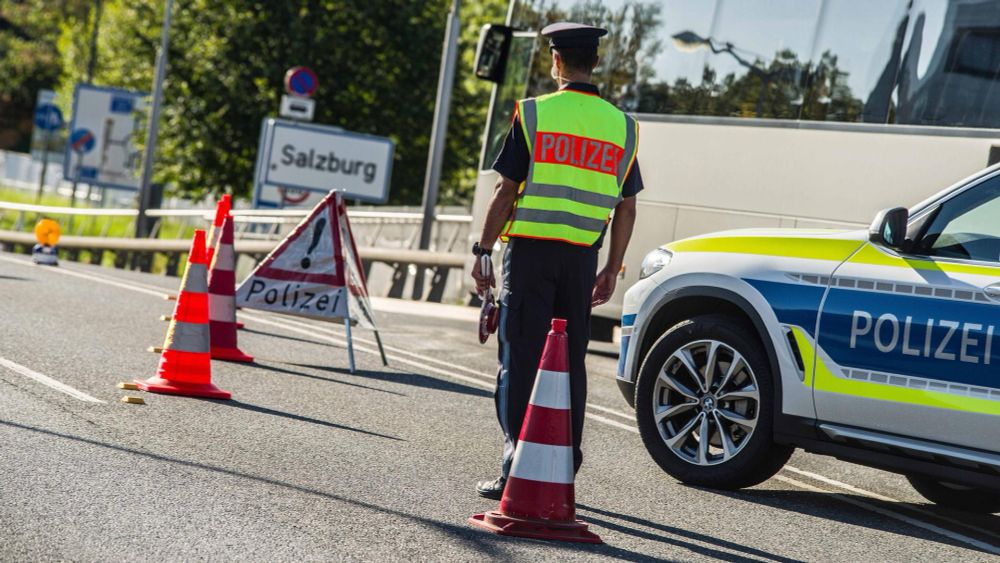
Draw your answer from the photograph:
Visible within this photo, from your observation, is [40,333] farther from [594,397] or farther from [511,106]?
[511,106]

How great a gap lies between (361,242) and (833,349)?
2694 centimetres

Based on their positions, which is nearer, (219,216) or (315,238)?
(315,238)

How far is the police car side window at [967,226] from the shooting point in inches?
268

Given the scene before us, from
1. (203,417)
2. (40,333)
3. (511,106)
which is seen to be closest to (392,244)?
(511,106)

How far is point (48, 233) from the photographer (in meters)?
22.2

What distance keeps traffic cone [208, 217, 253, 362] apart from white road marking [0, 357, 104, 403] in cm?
176

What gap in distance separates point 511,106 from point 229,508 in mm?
11167

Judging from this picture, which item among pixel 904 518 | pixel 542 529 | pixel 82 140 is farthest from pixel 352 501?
pixel 82 140

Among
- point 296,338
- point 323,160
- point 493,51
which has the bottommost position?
point 296,338

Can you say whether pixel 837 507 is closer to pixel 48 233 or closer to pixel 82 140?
pixel 48 233

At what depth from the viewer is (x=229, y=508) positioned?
5941mm

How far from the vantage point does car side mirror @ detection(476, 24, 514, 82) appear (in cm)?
1659

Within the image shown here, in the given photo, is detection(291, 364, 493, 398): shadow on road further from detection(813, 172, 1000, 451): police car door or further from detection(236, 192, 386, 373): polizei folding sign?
detection(813, 172, 1000, 451): police car door

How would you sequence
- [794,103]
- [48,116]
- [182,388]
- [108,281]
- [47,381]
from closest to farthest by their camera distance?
[47,381] → [182,388] → [794,103] → [108,281] → [48,116]
